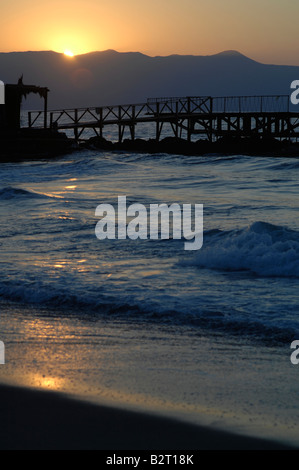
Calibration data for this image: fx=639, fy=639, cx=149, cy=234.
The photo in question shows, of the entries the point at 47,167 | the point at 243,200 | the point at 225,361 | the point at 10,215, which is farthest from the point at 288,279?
the point at 47,167

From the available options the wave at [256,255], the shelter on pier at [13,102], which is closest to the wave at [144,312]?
the wave at [256,255]

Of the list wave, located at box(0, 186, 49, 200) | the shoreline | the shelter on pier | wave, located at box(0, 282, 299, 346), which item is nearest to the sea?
wave, located at box(0, 282, 299, 346)

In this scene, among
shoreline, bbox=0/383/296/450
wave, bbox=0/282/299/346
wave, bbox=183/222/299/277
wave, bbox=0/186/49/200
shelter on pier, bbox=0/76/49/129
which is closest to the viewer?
shoreline, bbox=0/383/296/450

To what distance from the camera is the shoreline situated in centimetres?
355

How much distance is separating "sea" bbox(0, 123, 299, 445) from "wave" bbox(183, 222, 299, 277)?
0.02 metres

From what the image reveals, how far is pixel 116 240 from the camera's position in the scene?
425 inches

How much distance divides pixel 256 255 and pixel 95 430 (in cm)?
565

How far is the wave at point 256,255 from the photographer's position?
337 inches

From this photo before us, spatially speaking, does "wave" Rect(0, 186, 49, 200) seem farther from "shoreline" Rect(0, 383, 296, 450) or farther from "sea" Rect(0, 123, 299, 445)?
"shoreline" Rect(0, 383, 296, 450)

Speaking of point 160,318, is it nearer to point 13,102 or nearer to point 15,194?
point 15,194

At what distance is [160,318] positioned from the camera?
6312 millimetres

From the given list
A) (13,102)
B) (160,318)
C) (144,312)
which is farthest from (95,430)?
(13,102)
